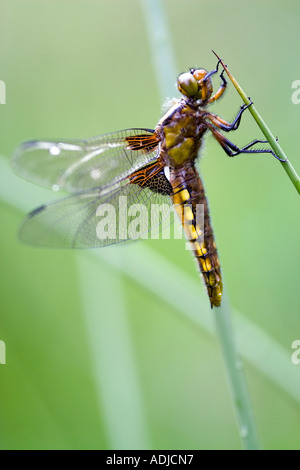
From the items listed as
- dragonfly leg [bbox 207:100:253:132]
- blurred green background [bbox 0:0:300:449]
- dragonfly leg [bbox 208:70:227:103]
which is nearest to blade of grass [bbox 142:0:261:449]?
blurred green background [bbox 0:0:300:449]

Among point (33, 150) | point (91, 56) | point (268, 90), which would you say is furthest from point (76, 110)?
point (33, 150)

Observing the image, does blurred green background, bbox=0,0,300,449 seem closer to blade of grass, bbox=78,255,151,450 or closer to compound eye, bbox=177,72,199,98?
blade of grass, bbox=78,255,151,450

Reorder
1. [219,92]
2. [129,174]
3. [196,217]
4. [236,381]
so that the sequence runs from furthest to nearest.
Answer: [129,174] → [196,217] → [219,92] → [236,381]

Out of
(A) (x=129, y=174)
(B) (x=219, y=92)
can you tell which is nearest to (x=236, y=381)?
(A) (x=129, y=174)

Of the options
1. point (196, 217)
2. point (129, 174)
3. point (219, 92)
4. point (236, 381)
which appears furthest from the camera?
point (129, 174)

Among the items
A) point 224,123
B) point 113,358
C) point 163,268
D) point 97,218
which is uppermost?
point 224,123

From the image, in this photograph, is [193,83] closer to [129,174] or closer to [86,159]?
[129,174]
